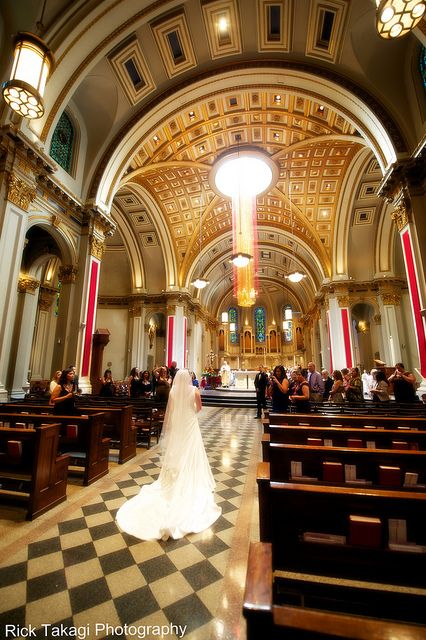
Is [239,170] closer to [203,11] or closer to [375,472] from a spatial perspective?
[203,11]

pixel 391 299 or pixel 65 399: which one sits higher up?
pixel 391 299

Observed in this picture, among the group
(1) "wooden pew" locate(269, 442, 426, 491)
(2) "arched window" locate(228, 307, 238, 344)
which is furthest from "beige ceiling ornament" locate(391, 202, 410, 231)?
(2) "arched window" locate(228, 307, 238, 344)

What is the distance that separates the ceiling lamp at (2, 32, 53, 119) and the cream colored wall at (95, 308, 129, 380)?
12909 mm

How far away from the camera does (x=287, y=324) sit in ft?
94.7

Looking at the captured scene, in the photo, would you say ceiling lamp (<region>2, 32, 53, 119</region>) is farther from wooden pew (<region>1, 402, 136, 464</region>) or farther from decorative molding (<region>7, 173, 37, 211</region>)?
wooden pew (<region>1, 402, 136, 464</region>)

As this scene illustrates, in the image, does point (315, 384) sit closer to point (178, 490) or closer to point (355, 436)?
point (355, 436)

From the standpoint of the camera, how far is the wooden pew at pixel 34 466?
2805 mm

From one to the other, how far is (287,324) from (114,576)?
28.3 m

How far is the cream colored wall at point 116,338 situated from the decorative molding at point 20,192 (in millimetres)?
9905

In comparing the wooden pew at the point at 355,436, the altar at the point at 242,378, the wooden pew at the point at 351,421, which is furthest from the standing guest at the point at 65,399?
→ the altar at the point at 242,378

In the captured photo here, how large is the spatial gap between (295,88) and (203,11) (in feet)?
10.9

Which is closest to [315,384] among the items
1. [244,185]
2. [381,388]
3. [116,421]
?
[381,388]

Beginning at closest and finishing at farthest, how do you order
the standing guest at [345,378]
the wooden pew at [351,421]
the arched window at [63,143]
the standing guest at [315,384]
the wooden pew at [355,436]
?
1. the wooden pew at [355,436]
2. the wooden pew at [351,421]
3. the standing guest at [315,384]
4. the standing guest at [345,378]
5. the arched window at [63,143]

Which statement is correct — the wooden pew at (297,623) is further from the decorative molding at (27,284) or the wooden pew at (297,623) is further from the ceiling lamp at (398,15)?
the decorative molding at (27,284)
